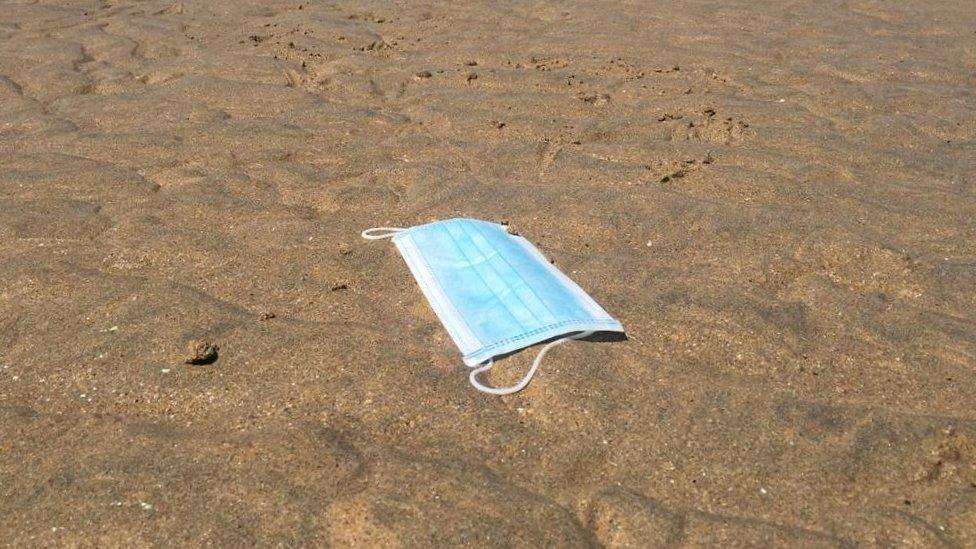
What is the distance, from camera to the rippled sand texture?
5.05 ft

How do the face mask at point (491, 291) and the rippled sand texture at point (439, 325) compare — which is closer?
the rippled sand texture at point (439, 325)

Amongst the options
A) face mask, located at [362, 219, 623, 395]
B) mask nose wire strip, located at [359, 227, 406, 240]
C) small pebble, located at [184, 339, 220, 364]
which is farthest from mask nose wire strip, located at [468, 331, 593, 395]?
mask nose wire strip, located at [359, 227, 406, 240]

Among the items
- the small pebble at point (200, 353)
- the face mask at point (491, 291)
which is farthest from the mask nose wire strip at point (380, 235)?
the small pebble at point (200, 353)

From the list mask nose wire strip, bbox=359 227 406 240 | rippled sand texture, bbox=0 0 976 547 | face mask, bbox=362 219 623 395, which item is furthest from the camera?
mask nose wire strip, bbox=359 227 406 240

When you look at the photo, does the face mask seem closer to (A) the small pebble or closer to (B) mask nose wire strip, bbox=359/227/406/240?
(B) mask nose wire strip, bbox=359/227/406/240

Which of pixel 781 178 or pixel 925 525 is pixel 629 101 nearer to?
pixel 781 178

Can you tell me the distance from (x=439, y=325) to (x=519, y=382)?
13.4 inches

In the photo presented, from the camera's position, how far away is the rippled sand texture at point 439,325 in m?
1.54

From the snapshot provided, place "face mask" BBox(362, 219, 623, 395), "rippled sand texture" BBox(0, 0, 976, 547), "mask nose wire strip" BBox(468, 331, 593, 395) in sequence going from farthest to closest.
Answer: "face mask" BBox(362, 219, 623, 395) → "mask nose wire strip" BBox(468, 331, 593, 395) → "rippled sand texture" BBox(0, 0, 976, 547)

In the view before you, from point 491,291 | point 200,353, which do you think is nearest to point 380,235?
point 491,291

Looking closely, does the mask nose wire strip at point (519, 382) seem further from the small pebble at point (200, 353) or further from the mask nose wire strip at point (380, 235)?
the mask nose wire strip at point (380, 235)

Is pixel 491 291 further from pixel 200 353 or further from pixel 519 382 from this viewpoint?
pixel 200 353

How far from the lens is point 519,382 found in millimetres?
1880

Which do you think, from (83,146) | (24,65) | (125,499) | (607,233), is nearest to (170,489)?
(125,499)
